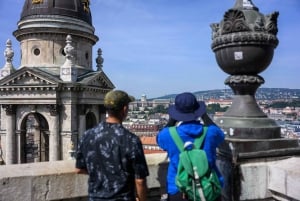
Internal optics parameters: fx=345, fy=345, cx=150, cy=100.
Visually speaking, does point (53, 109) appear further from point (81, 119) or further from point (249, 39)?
point (249, 39)

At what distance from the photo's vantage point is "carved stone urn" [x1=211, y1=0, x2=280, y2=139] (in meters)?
4.34

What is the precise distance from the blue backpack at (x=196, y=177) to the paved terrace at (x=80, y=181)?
128 centimetres

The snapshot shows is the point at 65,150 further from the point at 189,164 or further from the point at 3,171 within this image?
the point at 189,164

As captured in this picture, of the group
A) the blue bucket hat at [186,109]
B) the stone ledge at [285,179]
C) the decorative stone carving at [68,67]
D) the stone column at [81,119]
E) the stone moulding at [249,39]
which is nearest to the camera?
the blue bucket hat at [186,109]

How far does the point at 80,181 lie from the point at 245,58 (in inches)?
98.9

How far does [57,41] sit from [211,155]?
18.4 meters

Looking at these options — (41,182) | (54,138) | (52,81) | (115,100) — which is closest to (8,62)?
(52,81)

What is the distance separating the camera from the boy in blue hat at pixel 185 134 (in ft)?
10.0

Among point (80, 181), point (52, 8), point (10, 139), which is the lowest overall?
point (10, 139)

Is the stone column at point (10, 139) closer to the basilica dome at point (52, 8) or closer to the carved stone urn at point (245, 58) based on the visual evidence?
the basilica dome at point (52, 8)

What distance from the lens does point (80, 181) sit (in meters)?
4.01

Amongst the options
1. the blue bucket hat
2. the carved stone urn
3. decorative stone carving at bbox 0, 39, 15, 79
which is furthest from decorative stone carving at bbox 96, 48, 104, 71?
the blue bucket hat

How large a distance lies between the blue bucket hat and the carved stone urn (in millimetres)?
1398

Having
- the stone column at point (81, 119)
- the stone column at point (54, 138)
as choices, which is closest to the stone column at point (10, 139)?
the stone column at point (54, 138)
